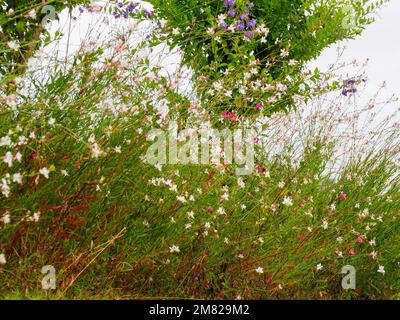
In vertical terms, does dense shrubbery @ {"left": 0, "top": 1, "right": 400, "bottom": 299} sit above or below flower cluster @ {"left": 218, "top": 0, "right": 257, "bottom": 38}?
below

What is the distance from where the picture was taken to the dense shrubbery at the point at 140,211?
3145 millimetres

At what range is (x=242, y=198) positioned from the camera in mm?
4188

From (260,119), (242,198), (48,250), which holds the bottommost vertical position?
(48,250)

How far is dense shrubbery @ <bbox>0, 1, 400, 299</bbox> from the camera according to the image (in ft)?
10.3

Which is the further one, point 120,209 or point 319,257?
point 319,257

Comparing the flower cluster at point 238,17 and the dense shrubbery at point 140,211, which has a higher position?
the flower cluster at point 238,17

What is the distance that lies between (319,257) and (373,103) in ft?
6.08

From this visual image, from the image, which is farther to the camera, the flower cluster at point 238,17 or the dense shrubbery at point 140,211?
the flower cluster at point 238,17

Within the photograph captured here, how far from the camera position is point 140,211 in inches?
147

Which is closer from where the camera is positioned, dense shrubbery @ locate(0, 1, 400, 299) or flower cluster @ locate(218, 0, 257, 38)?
dense shrubbery @ locate(0, 1, 400, 299)

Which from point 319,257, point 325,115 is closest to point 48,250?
point 319,257
